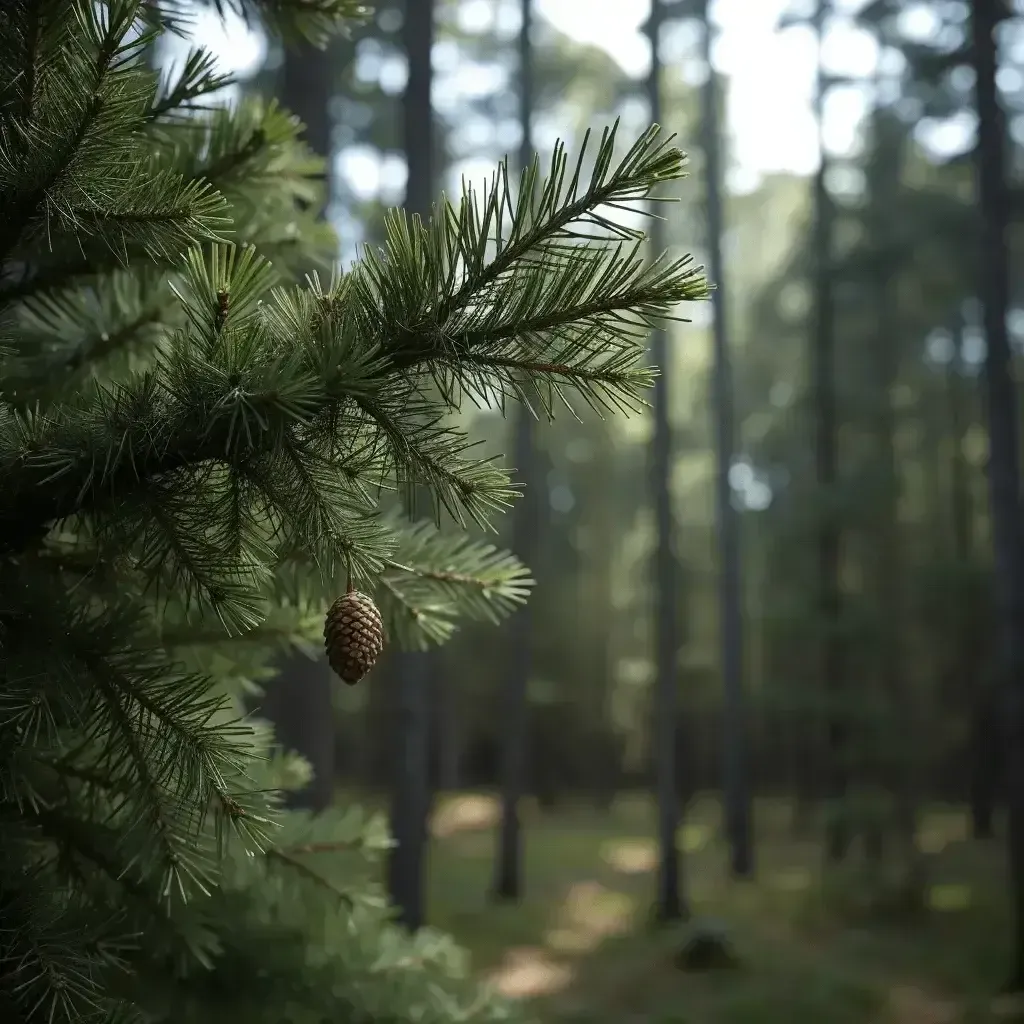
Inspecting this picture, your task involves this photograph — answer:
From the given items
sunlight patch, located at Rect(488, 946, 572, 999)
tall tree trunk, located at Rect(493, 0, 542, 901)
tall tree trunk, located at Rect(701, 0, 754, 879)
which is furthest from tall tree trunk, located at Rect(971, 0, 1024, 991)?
tall tree trunk, located at Rect(493, 0, 542, 901)

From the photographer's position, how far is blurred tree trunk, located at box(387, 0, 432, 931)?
8234mm

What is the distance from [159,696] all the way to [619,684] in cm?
2654

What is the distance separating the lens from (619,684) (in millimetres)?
27562

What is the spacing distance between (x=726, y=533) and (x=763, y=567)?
10345 mm

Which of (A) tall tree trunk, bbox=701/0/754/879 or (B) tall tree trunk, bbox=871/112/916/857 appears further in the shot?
(A) tall tree trunk, bbox=701/0/754/879

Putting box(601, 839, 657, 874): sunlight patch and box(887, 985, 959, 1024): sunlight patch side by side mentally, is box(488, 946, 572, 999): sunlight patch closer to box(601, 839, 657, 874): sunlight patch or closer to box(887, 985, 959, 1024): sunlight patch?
box(887, 985, 959, 1024): sunlight patch

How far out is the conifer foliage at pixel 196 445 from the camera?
148 centimetres

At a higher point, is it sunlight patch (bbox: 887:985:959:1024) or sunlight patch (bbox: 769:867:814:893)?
sunlight patch (bbox: 887:985:959:1024)

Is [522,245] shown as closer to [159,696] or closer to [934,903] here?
[159,696]

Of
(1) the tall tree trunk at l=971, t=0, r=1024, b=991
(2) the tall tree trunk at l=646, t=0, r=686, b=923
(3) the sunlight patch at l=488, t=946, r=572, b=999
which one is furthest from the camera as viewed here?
(2) the tall tree trunk at l=646, t=0, r=686, b=923

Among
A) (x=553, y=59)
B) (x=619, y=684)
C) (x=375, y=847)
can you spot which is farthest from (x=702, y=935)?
(x=619, y=684)

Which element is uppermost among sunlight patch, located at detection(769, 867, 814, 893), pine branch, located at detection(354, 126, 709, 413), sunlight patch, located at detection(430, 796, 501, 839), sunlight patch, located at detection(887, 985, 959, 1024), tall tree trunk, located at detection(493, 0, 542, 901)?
pine branch, located at detection(354, 126, 709, 413)

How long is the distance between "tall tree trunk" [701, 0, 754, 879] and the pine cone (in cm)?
1313

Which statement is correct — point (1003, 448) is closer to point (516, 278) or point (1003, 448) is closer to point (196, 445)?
point (516, 278)
